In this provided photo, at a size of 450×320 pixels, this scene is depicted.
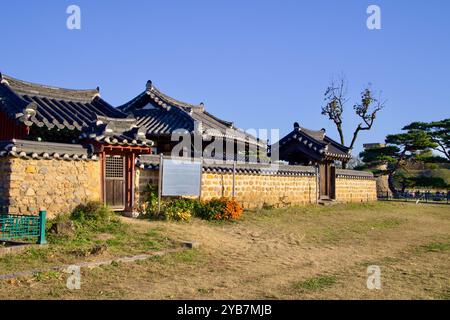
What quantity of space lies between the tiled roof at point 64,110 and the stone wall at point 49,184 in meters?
1.43

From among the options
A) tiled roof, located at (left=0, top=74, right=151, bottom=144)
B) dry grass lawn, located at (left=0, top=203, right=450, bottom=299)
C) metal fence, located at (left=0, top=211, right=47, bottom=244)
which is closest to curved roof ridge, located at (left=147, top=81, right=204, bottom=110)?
tiled roof, located at (left=0, top=74, right=151, bottom=144)

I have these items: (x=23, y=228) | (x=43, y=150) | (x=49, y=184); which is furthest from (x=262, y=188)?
(x=23, y=228)

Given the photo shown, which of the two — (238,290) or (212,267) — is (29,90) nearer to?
(212,267)

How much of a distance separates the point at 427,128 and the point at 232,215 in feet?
109

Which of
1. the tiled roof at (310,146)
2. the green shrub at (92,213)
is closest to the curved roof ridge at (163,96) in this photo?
the tiled roof at (310,146)

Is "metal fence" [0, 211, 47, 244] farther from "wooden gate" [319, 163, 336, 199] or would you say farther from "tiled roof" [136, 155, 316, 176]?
"wooden gate" [319, 163, 336, 199]

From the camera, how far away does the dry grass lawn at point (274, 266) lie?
26.7ft

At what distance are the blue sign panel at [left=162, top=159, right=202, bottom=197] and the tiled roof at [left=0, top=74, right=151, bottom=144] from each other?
1474 millimetres

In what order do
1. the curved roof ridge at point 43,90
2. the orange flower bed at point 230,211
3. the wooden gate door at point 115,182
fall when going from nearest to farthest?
the wooden gate door at point 115,182
the orange flower bed at point 230,211
the curved roof ridge at point 43,90

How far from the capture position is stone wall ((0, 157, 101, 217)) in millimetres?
12570

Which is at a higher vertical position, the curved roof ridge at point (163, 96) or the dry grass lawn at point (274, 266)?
the curved roof ridge at point (163, 96)

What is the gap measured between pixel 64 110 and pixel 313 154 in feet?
48.4

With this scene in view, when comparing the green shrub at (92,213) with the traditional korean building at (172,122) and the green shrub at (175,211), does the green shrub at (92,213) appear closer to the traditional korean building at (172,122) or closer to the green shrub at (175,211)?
the green shrub at (175,211)

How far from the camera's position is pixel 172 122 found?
22.8 m
